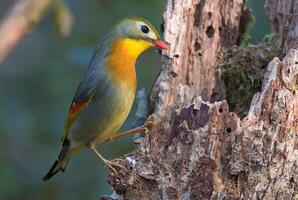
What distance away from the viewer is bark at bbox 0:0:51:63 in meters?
7.18

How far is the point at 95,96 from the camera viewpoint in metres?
5.77

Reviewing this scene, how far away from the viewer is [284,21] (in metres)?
5.89

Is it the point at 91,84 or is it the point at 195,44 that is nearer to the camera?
the point at 195,44

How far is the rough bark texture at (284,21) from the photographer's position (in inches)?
225

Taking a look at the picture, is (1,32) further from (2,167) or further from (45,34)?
(45,34)

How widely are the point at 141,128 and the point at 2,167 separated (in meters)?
3.19

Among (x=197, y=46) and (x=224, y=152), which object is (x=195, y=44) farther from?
(x=224, y=152)

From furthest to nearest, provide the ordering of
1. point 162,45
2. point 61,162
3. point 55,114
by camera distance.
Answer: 1. point 55,114
2. point 61,162
3. point 162,45

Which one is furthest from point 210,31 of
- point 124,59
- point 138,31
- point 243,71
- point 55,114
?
point 55,114

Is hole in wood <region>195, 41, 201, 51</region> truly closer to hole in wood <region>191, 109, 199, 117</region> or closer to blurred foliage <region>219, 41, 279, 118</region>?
blurred foliage <region>219, 41, 279, 118</region>

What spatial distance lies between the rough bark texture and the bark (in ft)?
7.61

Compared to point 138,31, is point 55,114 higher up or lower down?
lower down

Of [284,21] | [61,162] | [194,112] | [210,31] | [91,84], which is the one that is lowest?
[61,162]

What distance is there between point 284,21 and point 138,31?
109cm
